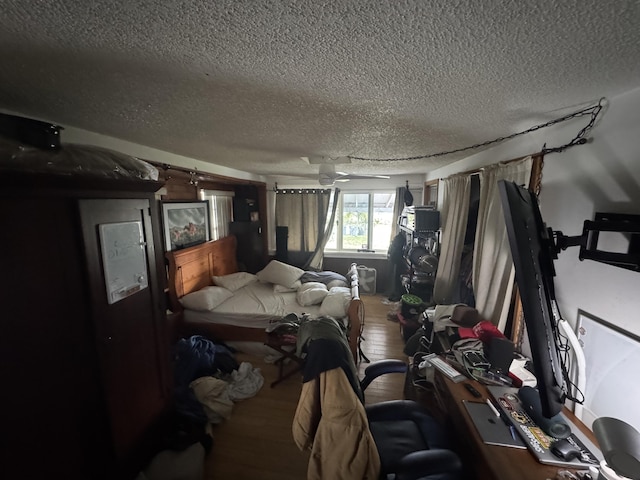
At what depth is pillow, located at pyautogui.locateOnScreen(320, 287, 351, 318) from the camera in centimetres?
277

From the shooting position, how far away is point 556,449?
0.99m

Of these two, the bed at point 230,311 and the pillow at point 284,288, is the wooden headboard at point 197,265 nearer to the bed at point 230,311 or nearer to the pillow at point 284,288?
the bed at point 230,311

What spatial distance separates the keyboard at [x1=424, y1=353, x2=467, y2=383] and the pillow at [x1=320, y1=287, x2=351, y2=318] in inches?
48.2

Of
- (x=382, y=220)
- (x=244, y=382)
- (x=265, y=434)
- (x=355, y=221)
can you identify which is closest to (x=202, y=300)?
(x=244, y=382)

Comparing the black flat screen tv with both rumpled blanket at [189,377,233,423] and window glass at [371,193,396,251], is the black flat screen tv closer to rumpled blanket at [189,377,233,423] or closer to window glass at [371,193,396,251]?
rumpled blanket at [189,377,233,423]

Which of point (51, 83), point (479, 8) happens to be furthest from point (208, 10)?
point (51, 83)

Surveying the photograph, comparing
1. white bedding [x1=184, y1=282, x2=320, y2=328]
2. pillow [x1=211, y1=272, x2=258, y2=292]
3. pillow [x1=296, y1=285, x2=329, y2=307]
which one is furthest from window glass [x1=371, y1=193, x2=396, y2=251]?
pillow [x1=211, y1=272, x2=258, y2=292]

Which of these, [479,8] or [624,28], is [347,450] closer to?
[479,8]

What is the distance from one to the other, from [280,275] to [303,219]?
5.28 ft

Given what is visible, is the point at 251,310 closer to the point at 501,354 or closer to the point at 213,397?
the point at 213,397

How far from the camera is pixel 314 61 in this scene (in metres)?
0.84

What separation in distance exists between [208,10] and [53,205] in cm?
106

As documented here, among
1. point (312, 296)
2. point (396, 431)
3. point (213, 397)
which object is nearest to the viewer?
point (396, 431)

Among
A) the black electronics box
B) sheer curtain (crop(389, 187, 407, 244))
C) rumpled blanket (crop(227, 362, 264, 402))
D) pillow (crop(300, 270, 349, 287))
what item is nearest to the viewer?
rumpled blanket (crop(227, 362, 264, 402))
